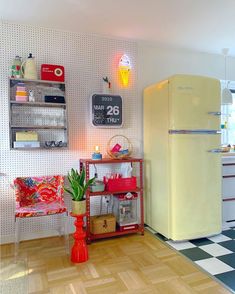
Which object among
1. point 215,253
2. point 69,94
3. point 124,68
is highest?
point 124,68

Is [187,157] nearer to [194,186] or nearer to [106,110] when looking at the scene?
[194,186]

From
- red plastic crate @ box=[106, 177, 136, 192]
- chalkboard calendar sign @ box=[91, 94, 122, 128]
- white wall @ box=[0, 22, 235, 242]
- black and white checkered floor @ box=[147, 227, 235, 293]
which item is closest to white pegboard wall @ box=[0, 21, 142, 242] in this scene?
white wall @ box=[0, 22, 235, 242]

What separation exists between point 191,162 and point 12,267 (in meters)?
1.93

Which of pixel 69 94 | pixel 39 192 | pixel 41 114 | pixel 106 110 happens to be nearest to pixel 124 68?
pixel 106 110

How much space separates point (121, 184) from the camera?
2738 mm

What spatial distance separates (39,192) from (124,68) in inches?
68.6

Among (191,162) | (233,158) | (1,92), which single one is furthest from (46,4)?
(233,158)

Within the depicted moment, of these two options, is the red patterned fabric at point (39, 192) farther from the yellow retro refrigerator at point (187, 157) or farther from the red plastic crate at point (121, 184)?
the yellow retro refrigerator at point (187, 157)

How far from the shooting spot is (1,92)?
258 centimetres

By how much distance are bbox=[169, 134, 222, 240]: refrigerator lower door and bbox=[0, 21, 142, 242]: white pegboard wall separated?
2.51ft

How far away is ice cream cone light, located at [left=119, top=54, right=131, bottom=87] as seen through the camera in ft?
9.91

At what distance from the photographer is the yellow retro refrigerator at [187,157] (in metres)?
2.50

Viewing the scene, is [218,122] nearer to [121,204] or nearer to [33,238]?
[121,204]

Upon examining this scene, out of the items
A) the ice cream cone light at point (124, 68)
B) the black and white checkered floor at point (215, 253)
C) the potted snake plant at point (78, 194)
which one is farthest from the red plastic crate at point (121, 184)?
the ice cream cone light at point (124, 68)
